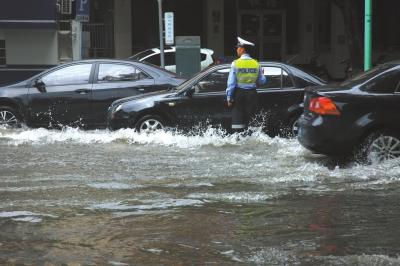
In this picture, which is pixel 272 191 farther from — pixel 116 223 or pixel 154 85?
pixel 154 85

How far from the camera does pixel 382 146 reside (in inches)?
343

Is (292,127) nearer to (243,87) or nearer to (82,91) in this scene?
(243,87)

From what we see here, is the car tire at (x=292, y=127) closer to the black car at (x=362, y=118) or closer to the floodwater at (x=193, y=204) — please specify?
the floodwater at (x=193, y=204)

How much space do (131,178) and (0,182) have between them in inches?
65.3

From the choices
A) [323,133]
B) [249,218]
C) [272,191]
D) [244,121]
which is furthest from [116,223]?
[244,121]

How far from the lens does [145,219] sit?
6.57 meters

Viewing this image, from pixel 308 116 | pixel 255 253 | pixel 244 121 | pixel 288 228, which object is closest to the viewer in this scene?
pixel 255 253

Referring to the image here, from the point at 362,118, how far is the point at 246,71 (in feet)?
8.77

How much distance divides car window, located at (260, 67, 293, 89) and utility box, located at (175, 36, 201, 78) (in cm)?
465

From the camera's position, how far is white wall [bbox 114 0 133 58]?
2383 cm

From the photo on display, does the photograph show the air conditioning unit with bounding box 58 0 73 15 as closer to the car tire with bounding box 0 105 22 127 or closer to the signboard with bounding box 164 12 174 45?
the signboard with bounding box 164 12 174 45

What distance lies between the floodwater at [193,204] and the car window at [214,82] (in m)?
0.87

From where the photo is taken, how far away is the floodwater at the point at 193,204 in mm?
5473

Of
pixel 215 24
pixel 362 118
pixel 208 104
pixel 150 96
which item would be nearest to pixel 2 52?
pixel 215 24
